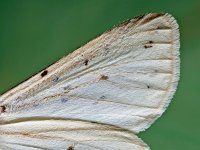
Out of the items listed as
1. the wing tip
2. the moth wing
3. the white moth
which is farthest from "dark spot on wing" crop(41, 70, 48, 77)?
the wing tip

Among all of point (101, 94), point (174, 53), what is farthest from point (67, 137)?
point (174, 53)

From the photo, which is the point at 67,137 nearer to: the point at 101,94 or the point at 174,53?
the point at 101,94

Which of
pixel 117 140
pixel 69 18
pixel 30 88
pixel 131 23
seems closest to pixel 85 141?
pixel 117 140

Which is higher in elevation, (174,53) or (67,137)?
(174,53)

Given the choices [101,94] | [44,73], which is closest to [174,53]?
[101,94]

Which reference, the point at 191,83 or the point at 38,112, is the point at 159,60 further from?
the point at 191,83

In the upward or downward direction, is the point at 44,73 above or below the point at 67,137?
above

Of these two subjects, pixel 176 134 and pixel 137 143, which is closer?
pixel 137 143

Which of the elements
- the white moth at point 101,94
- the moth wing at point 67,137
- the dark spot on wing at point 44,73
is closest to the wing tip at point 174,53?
the white moth at point 101,94

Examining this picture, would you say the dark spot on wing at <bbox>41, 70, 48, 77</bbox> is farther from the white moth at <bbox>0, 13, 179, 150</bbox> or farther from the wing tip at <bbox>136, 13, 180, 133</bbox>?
the wing tip at <bbox>136, 13, 180, 133</bbox>
